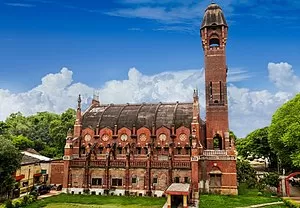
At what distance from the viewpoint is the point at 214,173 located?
1391 inches

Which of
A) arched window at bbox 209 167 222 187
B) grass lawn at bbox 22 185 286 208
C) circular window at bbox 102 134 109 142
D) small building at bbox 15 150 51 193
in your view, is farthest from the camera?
circular window at bbox 102 134 109 142

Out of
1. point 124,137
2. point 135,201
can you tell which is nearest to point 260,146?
point 124,137

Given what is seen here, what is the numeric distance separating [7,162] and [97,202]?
10.6 meters

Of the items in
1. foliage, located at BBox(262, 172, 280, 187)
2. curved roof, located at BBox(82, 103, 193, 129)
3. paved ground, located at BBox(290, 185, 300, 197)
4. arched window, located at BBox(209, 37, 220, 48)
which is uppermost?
arched window, located at BBox(209, 37, 220, 48)

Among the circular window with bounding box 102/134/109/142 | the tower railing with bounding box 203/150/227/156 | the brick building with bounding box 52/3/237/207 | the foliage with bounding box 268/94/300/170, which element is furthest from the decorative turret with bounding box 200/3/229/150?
the circular window with bounding box 102/134/109/142

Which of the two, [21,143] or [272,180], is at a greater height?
[21,143]

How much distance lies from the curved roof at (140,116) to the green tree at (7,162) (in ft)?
46.9

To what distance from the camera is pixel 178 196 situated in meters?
29.8

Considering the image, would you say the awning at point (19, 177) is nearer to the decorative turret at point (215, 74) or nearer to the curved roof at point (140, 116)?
the curved roof at point (140, 116)

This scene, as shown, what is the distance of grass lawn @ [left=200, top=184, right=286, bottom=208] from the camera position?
1136 inches

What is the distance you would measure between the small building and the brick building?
209cm

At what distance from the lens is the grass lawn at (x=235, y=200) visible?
94.6 feet

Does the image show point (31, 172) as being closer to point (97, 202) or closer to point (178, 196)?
point (97, 202)

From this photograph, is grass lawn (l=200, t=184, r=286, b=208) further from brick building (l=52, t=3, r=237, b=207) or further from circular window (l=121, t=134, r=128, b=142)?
circular window (l=121, t=134, r=128, b=142)
